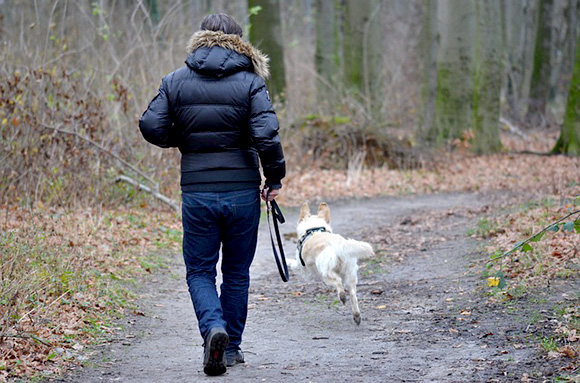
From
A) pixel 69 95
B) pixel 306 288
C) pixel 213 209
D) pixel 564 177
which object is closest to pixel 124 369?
pixel 213 209

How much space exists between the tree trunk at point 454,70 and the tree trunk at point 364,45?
2306mm

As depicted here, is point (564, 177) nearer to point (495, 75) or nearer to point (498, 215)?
point (498, 215)

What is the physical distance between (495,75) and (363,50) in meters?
4.33

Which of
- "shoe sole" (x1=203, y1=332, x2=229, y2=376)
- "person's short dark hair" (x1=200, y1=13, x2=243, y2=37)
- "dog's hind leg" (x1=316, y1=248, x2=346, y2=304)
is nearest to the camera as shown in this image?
"shoe sole" (x1=203, y1=332, x2=229, y2=376)

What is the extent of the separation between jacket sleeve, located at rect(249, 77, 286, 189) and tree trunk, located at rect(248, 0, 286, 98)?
13.4m

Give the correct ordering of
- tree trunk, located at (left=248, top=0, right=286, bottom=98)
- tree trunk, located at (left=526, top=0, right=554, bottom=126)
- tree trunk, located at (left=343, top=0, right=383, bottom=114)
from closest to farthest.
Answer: tree trunk, located at (left=248, top=0, right=286, bottom=98), tree trunk, located at (left=343, top=0, right=383, bottom=114), tree trunk, located at (left=526, top=0, right=554, bottom=126)

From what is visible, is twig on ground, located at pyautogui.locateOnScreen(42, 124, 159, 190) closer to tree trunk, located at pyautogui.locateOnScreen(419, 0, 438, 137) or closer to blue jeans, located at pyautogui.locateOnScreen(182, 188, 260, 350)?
blue jeans, located at pyautogui.locateOnScreen(182, 188, 260, 350)

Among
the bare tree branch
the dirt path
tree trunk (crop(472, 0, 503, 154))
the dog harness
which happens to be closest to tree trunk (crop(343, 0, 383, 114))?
tree trunk (crop(472, 0, 503, 154))

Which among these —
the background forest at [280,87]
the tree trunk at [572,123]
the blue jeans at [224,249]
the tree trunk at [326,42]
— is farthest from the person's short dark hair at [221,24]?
the tree trunk at [326,42]

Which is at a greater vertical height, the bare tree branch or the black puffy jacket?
the black puffy jacket

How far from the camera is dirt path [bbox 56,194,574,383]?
16.6 feet

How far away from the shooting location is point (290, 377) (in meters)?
5.01

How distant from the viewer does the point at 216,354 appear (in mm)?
4887

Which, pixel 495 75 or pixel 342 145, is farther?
pixel 495 75
